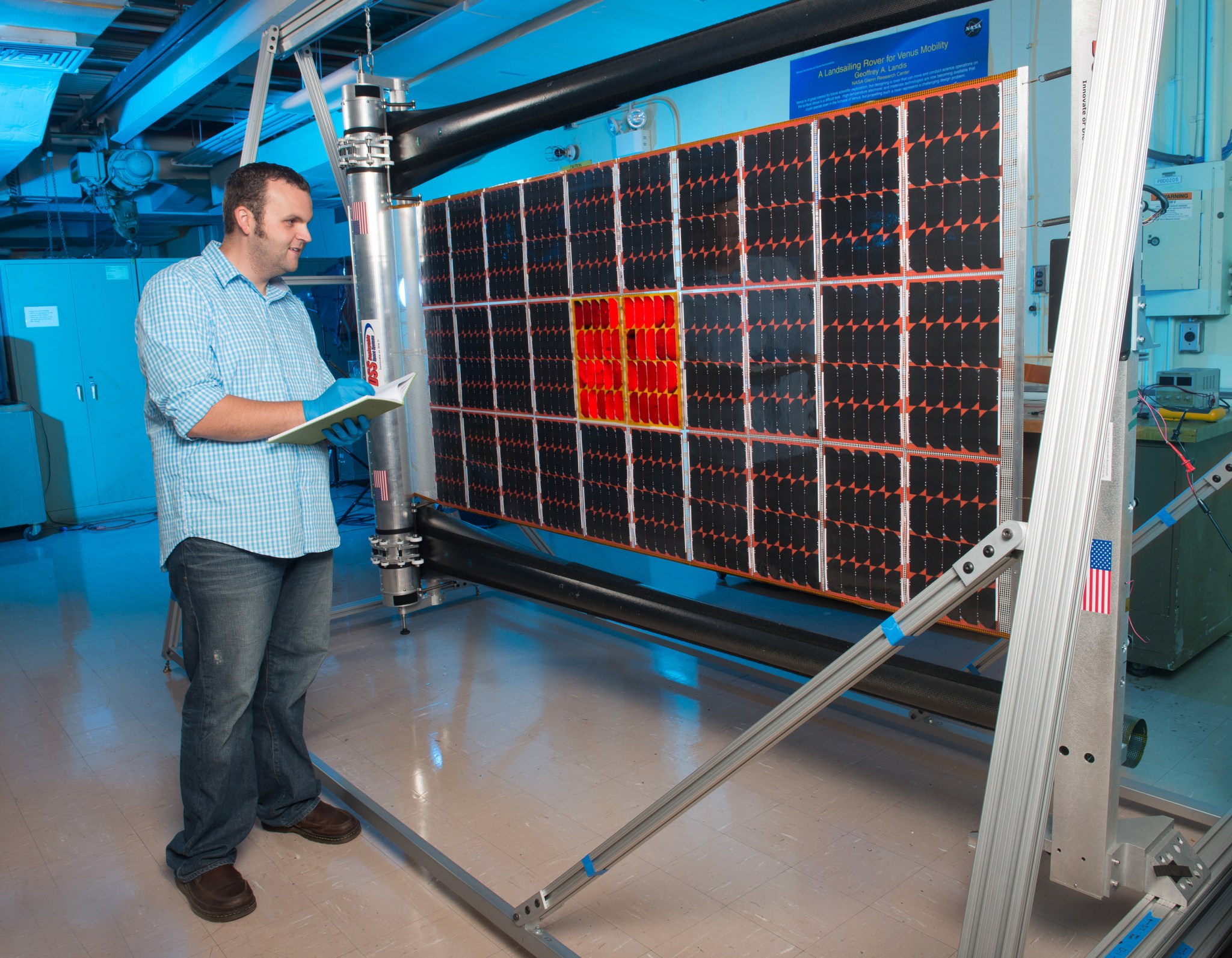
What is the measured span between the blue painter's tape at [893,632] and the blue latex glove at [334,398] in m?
1.50

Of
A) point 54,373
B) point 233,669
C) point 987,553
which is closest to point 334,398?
point 233,669

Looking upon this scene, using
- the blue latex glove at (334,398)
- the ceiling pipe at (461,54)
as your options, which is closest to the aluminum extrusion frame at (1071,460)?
the blue latex glove at (334,398)

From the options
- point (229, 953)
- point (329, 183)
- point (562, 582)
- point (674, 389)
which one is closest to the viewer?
point (229, 953)

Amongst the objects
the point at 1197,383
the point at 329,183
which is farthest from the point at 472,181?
the point at 1197,383

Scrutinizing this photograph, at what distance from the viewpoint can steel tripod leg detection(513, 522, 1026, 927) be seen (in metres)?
1.64

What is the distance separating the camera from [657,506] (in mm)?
3381

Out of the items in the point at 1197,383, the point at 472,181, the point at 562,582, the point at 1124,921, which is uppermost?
the point at 472,181

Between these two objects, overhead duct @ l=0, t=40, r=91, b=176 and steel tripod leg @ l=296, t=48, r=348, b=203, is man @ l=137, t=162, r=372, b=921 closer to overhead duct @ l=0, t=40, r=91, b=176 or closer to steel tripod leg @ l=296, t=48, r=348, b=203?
steel tripod leg @ l=296, t=48, r=348, b=203

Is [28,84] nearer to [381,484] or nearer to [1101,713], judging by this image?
[381,484]

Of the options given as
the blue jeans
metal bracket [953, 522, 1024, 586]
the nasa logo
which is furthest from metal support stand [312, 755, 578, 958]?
the nasa logo

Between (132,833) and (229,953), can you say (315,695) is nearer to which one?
(132,833)

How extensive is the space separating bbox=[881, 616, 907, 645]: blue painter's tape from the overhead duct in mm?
4994

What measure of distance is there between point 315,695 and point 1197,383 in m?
4.02

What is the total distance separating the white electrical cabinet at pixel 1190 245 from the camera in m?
4.28
